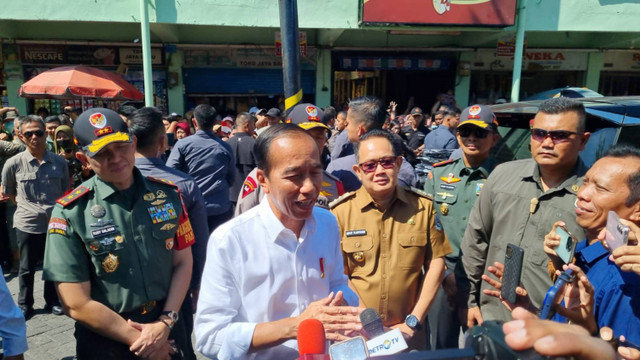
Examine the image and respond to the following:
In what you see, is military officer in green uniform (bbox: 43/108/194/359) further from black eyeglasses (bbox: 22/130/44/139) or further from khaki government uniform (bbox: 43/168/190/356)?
black eyeglasses (bbox: 22/130/44/139)

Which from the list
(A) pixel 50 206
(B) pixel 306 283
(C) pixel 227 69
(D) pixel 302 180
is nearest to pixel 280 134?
(D) pixel 302 180

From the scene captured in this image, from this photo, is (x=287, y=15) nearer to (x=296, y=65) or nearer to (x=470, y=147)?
(x=296, y=65)

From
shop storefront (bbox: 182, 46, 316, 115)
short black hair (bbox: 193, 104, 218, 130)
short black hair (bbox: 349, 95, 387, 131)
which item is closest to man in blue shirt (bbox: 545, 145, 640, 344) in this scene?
short black hair (bbox: 349, 95, 387, 131)

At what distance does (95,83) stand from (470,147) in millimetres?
6786

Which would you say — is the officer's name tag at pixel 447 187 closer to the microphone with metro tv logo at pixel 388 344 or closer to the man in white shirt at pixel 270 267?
the man in white shirt at pixel 270 267

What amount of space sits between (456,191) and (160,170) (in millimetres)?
2178

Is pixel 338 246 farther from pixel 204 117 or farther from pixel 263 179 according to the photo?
pixel 204 117

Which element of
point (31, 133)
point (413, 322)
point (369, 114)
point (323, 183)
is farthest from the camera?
point (31, 133)

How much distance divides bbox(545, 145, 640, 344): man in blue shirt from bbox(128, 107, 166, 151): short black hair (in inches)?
102

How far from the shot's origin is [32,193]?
477 centimetres

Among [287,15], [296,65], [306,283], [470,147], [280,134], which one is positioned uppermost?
[287,15]

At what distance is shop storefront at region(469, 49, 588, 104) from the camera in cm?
1295

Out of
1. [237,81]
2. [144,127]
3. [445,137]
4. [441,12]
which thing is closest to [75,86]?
[237,81]

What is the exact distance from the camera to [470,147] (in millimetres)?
3348
